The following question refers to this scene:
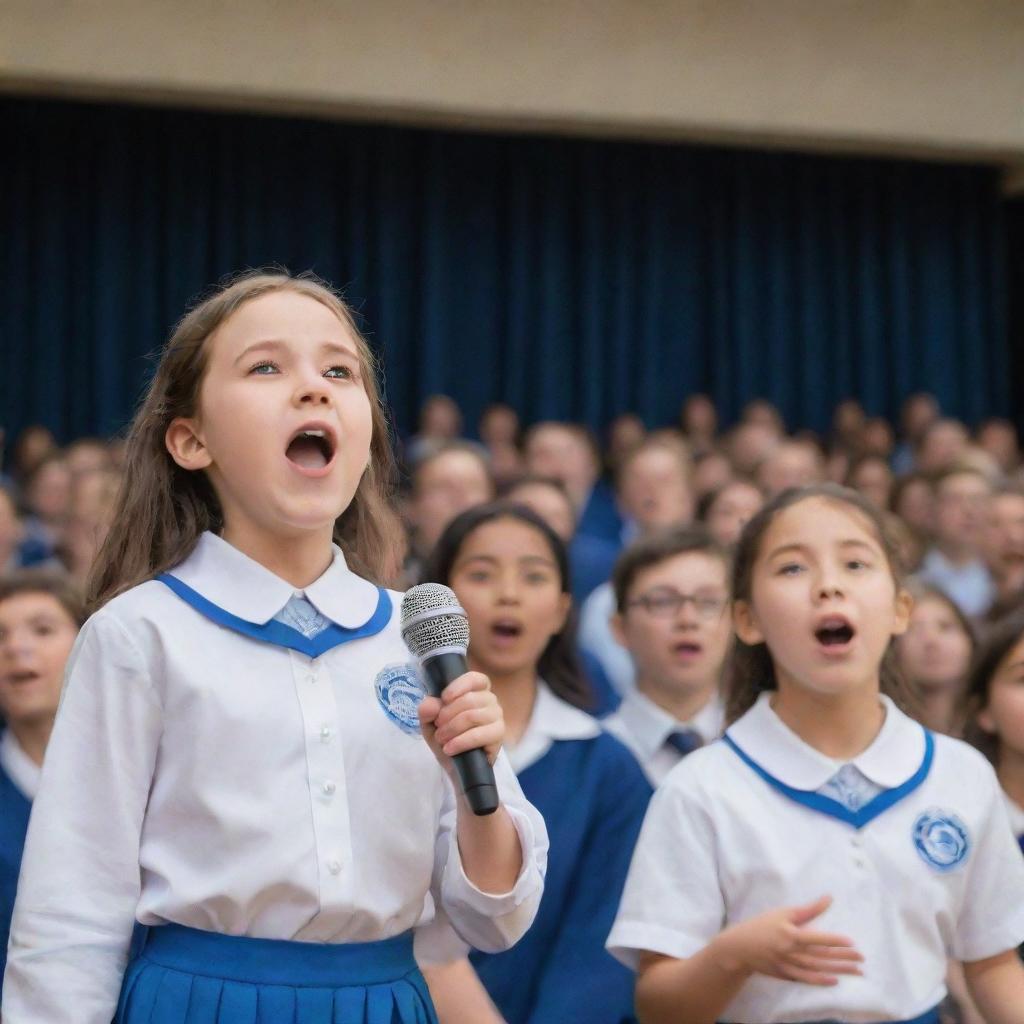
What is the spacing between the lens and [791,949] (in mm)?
1519

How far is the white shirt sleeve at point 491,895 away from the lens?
1351 millimetres

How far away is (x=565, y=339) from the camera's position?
28.3 ft

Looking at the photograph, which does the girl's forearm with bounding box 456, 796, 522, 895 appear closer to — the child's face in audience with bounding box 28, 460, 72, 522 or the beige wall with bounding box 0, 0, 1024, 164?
the child's face in audience with bounding box 28, 460, 72, 522

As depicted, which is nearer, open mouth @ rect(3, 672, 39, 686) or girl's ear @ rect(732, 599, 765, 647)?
girl's ear @ rect(732, 599, 765, 647)

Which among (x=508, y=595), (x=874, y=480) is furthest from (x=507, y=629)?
(x=874, y=480)

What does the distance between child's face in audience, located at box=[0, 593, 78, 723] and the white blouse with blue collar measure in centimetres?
128

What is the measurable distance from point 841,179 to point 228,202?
3.45 meters

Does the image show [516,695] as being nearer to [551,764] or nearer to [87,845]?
[551,764]

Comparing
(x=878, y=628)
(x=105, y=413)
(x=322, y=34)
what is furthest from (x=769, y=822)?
(x=105, y=413)

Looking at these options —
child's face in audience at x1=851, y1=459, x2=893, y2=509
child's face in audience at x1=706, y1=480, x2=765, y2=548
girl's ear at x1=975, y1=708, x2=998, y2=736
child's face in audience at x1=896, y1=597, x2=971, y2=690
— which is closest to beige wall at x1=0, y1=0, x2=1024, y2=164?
child's face in audience at x1=851, y1=459, x2=893, y2=509

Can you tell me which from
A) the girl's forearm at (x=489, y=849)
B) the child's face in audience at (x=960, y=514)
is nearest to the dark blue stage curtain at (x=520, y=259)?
the child's face in audience at (x=960, y=514)

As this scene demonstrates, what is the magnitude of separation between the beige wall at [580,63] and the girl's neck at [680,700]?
4748 mm

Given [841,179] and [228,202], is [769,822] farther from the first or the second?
[841,179]

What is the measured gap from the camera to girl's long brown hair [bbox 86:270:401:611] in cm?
147
